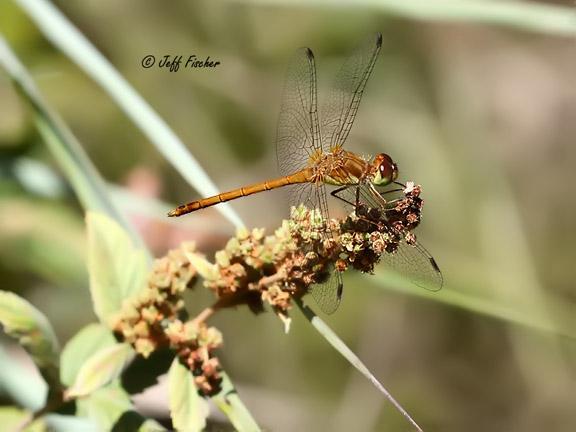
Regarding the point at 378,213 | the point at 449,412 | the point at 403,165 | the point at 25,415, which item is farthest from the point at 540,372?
the point at 25,415

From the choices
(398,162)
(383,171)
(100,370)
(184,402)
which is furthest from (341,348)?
(398,162)

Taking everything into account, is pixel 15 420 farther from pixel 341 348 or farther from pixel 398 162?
pixel 398 162

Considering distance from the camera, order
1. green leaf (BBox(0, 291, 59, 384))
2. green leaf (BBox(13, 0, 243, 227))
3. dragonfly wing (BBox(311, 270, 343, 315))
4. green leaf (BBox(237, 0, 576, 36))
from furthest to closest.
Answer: green leaf (BBox(237, 0, 576, 36)) < green leaf (BBox(13, 0, 243, 227)) < dragonfly wing (BBox(311, 270, 343, 315)) < green leaf (BBox(0, 291, 59, 384))

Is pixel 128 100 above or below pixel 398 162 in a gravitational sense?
below

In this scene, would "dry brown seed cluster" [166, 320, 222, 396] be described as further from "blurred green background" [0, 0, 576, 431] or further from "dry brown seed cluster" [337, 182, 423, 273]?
"blurred green background" [0, 0, 576, 431]

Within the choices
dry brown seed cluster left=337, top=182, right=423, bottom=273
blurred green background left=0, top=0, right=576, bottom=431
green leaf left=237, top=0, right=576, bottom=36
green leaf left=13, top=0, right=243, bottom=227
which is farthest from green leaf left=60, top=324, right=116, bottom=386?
green leaf left=237, top=0, right=576, bottom=36
